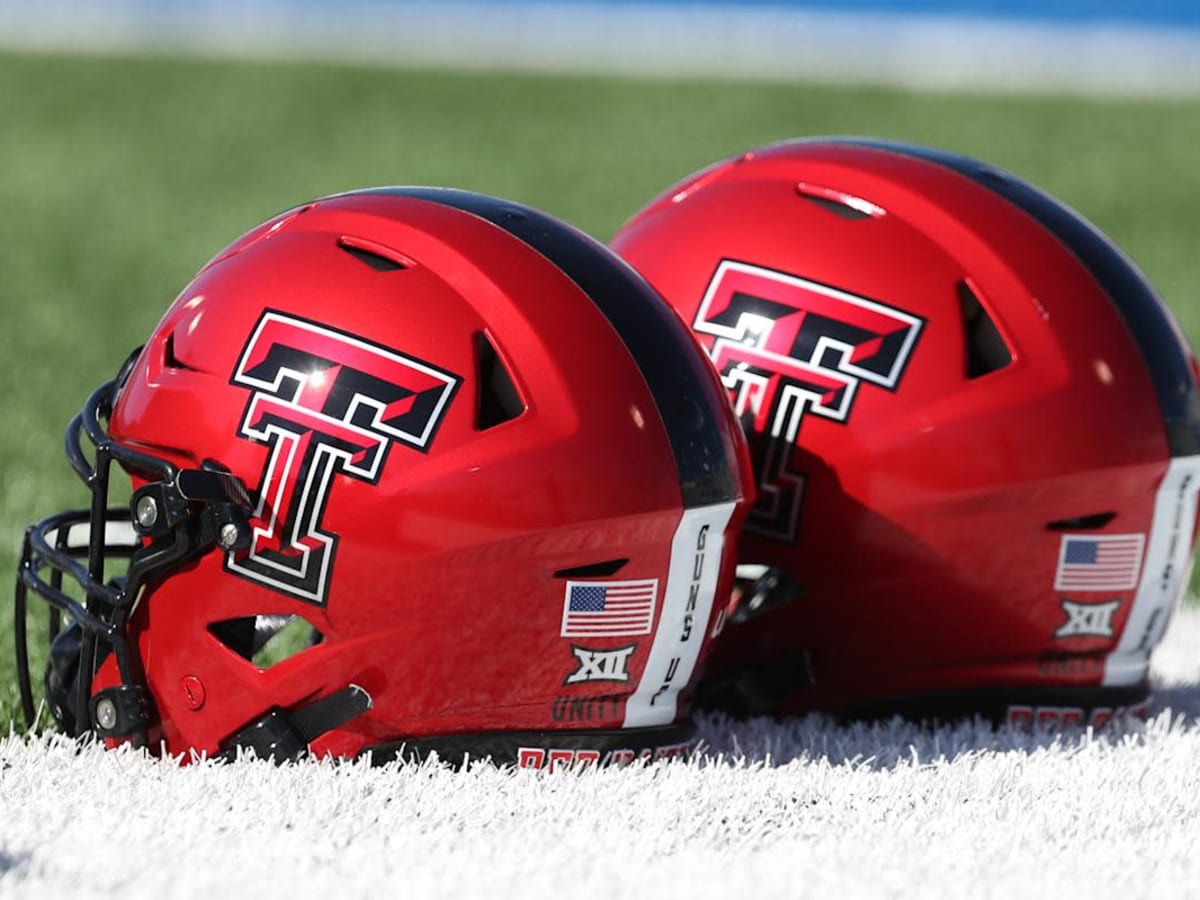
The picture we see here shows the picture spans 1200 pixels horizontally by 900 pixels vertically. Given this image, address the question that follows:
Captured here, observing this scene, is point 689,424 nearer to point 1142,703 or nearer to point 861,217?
point 861,217

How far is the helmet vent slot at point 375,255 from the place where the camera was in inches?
105

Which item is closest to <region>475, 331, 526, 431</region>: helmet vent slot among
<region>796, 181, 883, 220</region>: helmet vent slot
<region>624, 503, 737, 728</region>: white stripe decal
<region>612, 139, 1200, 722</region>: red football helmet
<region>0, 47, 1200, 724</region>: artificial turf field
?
<region>624, 503, 737, 728</region>: white stripe decal

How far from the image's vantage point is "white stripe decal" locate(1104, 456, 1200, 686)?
3127 mm

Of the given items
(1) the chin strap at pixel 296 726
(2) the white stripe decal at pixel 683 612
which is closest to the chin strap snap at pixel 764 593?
(2) the white stripe decal at pixel 683 612

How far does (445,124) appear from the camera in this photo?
14.7 metres

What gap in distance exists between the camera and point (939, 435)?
2998 mm

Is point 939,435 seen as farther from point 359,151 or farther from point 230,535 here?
point 359,151

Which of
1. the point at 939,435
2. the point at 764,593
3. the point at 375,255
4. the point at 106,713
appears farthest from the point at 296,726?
the point at 939,435

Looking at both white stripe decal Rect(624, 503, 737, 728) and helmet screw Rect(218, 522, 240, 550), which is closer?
helmet screw Rect(218, 522, 240, 550)

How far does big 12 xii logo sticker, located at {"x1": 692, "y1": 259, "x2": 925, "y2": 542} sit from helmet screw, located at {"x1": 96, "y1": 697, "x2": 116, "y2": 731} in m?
1.06

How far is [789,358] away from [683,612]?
0.53 metres

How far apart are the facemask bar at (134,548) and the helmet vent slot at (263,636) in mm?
129

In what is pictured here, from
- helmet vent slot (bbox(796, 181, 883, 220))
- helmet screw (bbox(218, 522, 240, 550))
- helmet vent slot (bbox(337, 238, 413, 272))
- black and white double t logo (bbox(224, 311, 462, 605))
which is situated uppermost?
helmet vent slot (bbox(796, 181, 883, 220))

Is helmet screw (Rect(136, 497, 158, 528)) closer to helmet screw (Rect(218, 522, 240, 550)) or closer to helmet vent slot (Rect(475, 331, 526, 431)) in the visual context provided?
helmet screw (Rect(218, 522, 240, 550))
